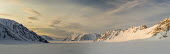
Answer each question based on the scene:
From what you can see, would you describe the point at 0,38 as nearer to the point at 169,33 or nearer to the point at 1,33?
the point at 1,33

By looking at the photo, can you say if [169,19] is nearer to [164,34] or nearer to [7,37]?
[164,34]

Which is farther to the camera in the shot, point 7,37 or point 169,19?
point 7,37

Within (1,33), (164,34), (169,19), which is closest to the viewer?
(164,34)

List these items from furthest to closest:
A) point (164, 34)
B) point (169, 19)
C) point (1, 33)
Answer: point (1, 33) → point (169, 19) → point (164, 34)

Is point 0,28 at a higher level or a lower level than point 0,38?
higher

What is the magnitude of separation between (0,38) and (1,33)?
51.0 feet

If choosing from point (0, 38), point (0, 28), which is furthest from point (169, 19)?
point (0, 28)

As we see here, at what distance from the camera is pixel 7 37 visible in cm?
19225

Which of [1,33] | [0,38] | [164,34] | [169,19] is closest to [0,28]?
[1,33]

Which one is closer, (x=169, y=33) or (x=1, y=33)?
(x=169, y=33)

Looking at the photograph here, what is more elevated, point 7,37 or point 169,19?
point 169,19

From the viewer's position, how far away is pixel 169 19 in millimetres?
164875

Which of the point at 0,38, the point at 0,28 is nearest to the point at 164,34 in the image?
the point at 0,38

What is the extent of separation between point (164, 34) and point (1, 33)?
17142 cm
